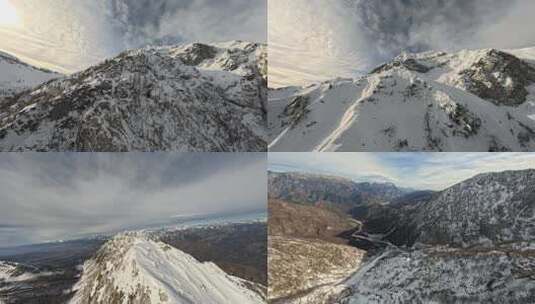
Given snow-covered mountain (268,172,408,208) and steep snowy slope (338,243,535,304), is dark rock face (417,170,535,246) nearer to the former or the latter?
steep snowy slope (338,243,535,304)

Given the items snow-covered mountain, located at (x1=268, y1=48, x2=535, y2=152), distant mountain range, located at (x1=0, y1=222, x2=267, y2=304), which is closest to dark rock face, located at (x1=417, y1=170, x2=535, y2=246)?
distant mountain range, located at (x1=0, y1=222, x2=267, y2=304)

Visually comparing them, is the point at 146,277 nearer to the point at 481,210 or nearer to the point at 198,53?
the point at 481,210

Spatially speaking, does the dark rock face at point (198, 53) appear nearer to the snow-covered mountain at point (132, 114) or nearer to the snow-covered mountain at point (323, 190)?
the snow-covered mountain at point (132, 114)

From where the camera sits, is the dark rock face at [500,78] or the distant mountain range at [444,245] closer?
the distant mountain range at [444,245]

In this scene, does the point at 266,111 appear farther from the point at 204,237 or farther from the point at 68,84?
the point at 204,237

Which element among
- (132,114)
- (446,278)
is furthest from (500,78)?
(446,278)

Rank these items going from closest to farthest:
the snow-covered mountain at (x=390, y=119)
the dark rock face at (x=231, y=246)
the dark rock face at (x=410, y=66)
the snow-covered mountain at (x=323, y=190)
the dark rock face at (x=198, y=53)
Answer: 1. the dark rock face at (x=231, y=246)
2. the snow-covered mountain at (x=323, y=190)
3. the snow-covered mountain at (x=390, y=119)
4. the dark rock face at (x=198, y=53)
5. the dark rock face at (x=410, y=66)

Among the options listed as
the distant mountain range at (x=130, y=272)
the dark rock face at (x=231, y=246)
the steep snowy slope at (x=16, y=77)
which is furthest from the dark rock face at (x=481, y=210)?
the steep snowy slope at (x=16, y=77)

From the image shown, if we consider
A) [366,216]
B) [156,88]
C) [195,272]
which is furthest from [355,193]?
[156,88]
